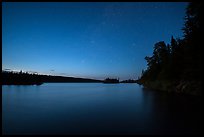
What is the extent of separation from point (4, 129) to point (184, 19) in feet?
116

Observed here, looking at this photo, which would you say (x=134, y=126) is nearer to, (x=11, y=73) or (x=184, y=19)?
(x=184, y=19)

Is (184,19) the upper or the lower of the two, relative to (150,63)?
upper

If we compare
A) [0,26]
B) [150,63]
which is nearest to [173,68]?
[150,63]

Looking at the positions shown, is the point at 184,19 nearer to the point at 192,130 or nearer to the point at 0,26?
the point at 192,130

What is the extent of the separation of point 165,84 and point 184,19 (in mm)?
18596

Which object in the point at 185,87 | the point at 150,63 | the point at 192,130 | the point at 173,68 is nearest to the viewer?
the point at 192,130

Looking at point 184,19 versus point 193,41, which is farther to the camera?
point 184,19

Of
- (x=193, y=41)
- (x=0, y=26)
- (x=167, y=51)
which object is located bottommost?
(x=0, y=26)

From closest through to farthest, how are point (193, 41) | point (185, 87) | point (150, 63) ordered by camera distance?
point (193, 41)
point (185, 87)
point (150, 63)

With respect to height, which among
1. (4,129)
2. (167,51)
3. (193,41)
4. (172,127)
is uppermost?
(167,51)

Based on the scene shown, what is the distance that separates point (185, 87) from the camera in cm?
3294

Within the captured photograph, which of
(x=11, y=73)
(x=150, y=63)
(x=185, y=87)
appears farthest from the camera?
(x=11, y=73)

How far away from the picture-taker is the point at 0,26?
5.60m

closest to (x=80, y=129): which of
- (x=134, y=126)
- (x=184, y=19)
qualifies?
(x=134, y=126)
